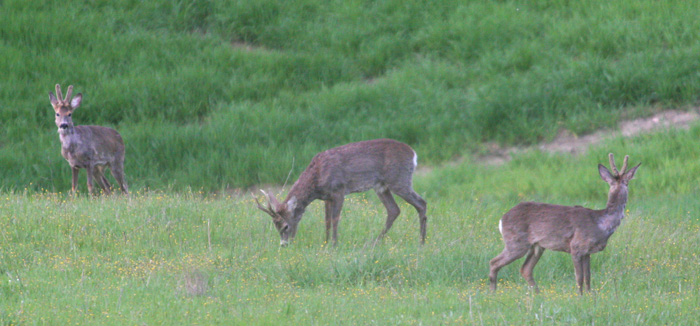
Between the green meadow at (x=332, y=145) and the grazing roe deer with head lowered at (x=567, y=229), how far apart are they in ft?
0.86

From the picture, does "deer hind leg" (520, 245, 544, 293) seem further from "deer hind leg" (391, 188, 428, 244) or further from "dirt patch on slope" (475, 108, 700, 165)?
"dirt patch on slope" (475, 108, 700, 165)

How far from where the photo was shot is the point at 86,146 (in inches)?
493

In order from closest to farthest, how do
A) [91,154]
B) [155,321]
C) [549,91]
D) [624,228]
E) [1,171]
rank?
[155,321] < [624,228] < [91,154] < [1,171] < [549,91]

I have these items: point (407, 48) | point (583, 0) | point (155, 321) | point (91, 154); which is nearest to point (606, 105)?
point (583, 0)

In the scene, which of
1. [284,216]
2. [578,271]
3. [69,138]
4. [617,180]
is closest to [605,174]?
[617,180]

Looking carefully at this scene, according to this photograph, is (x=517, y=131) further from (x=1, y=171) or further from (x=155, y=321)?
(x=155, y=321)

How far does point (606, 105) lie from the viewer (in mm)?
15930

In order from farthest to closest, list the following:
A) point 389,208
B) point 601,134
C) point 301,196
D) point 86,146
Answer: point 601,134 → point 86,146 → point 389,208 → point 301,196

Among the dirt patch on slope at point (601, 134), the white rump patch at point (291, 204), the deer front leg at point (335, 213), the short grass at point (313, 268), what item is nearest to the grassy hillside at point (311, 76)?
the dirt patch on slope at point (601, 134)

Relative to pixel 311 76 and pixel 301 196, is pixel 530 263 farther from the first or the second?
pixel 311 76

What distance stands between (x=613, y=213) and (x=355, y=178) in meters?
3.60

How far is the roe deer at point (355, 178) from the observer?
34.4 ft

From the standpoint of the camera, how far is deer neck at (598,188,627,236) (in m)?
7.70

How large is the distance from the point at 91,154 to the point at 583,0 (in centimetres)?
1094
